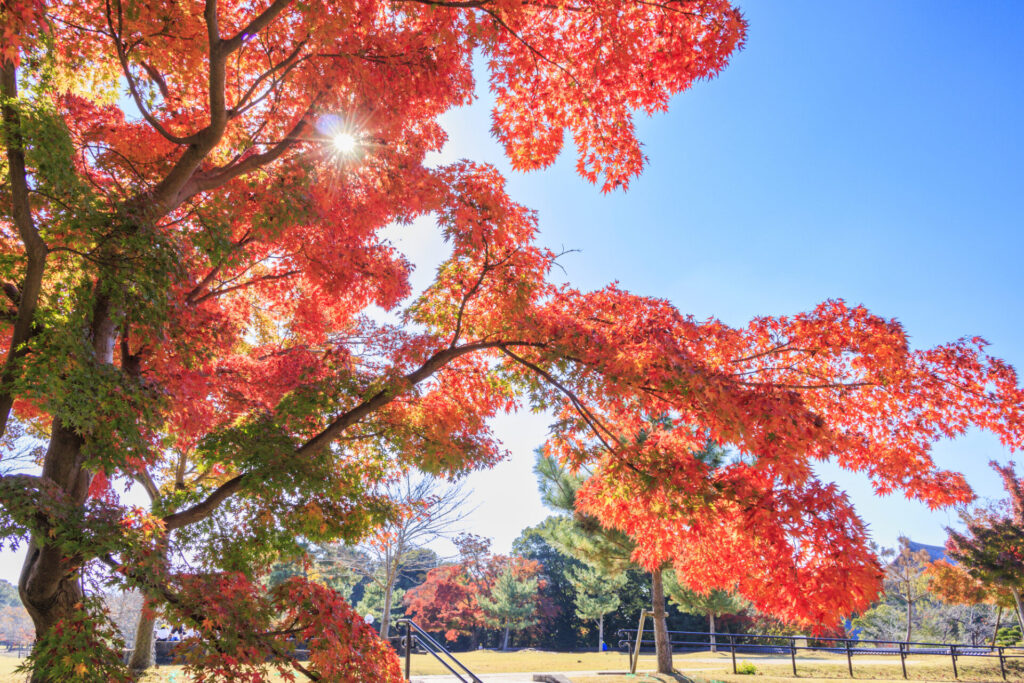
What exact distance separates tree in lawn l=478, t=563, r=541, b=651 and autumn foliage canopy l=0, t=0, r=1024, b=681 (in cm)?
2405

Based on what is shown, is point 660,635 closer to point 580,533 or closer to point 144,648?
point 580,533

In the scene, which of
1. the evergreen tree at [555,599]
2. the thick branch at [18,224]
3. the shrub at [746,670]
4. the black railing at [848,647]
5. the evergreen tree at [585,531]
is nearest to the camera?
the thick branch at [18,224]

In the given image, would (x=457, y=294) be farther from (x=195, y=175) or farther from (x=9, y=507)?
(x=9, y=507)

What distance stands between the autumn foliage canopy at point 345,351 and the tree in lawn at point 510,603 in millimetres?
24051

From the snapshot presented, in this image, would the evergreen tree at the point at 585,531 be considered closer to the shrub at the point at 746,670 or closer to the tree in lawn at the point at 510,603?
the shrub at the point at 746,670

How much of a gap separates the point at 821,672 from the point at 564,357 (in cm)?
1369

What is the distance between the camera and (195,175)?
216 inches

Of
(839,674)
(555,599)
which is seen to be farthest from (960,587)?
(555,599)

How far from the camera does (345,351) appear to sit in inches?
250

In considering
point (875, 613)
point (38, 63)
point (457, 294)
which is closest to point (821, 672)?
point (457, 294)

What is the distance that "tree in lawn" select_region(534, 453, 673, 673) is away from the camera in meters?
14.5

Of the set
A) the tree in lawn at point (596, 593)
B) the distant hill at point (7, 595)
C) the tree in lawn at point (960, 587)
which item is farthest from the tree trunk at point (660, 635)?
the distant hill at point (7, 595)

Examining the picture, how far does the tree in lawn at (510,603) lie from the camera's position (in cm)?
2848

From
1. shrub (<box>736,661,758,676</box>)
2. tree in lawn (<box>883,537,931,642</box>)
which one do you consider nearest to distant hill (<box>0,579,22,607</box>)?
shrub (<box>736,661,758,676</box>)
